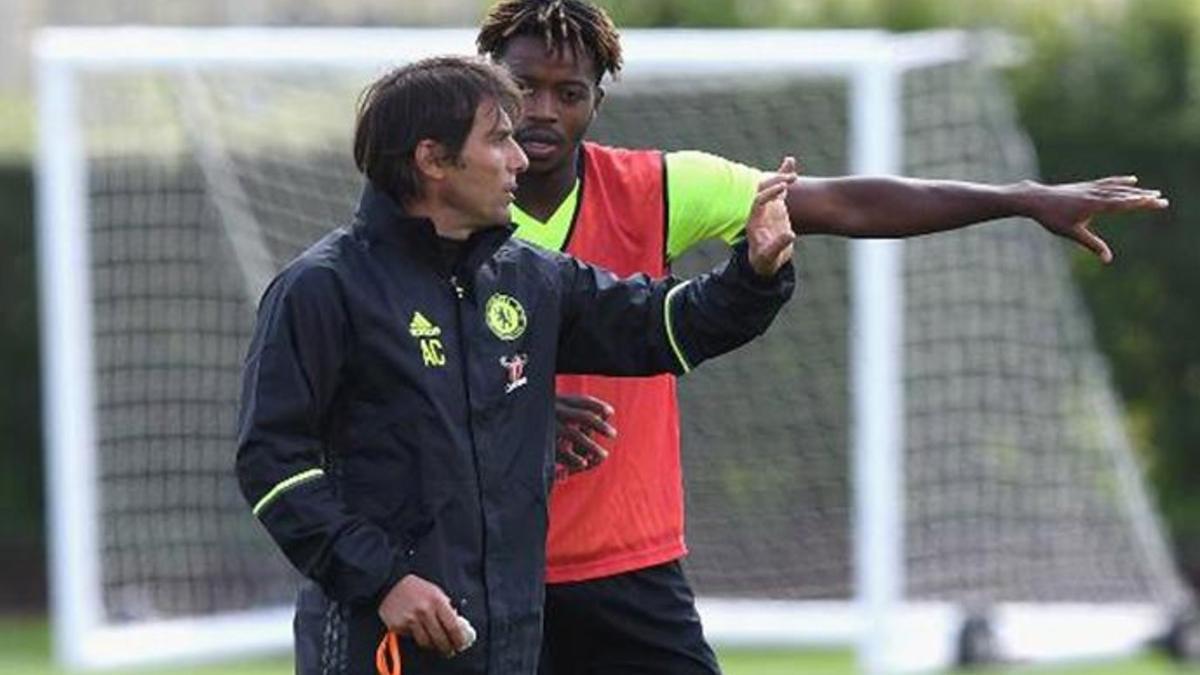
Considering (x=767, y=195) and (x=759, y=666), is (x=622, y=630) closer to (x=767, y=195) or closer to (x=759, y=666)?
(x=767, y=195)

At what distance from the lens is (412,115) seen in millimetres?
5387

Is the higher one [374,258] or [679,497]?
[374,258]

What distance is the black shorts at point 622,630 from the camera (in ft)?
20.2

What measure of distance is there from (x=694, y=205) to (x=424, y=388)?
1072 mm

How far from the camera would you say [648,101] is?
12.0 m

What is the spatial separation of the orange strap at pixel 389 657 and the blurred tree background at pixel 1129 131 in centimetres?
1088

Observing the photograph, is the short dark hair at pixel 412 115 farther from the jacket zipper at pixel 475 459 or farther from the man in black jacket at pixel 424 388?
the jacket zipper at pixel 475 459

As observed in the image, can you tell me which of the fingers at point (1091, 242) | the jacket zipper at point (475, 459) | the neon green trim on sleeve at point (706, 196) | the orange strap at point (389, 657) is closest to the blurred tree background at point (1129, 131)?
the neon green trim on sleeve at point (706, 196)

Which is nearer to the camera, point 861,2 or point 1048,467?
point 1048,467

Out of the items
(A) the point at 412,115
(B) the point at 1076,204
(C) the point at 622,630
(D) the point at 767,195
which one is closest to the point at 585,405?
(C) the point at 622,630

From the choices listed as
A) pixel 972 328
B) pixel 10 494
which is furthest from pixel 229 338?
pixel 10 494

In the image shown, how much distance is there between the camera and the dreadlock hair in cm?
611

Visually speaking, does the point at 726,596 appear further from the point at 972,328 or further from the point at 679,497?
the point at 679,497

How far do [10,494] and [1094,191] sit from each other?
38.0 feet
